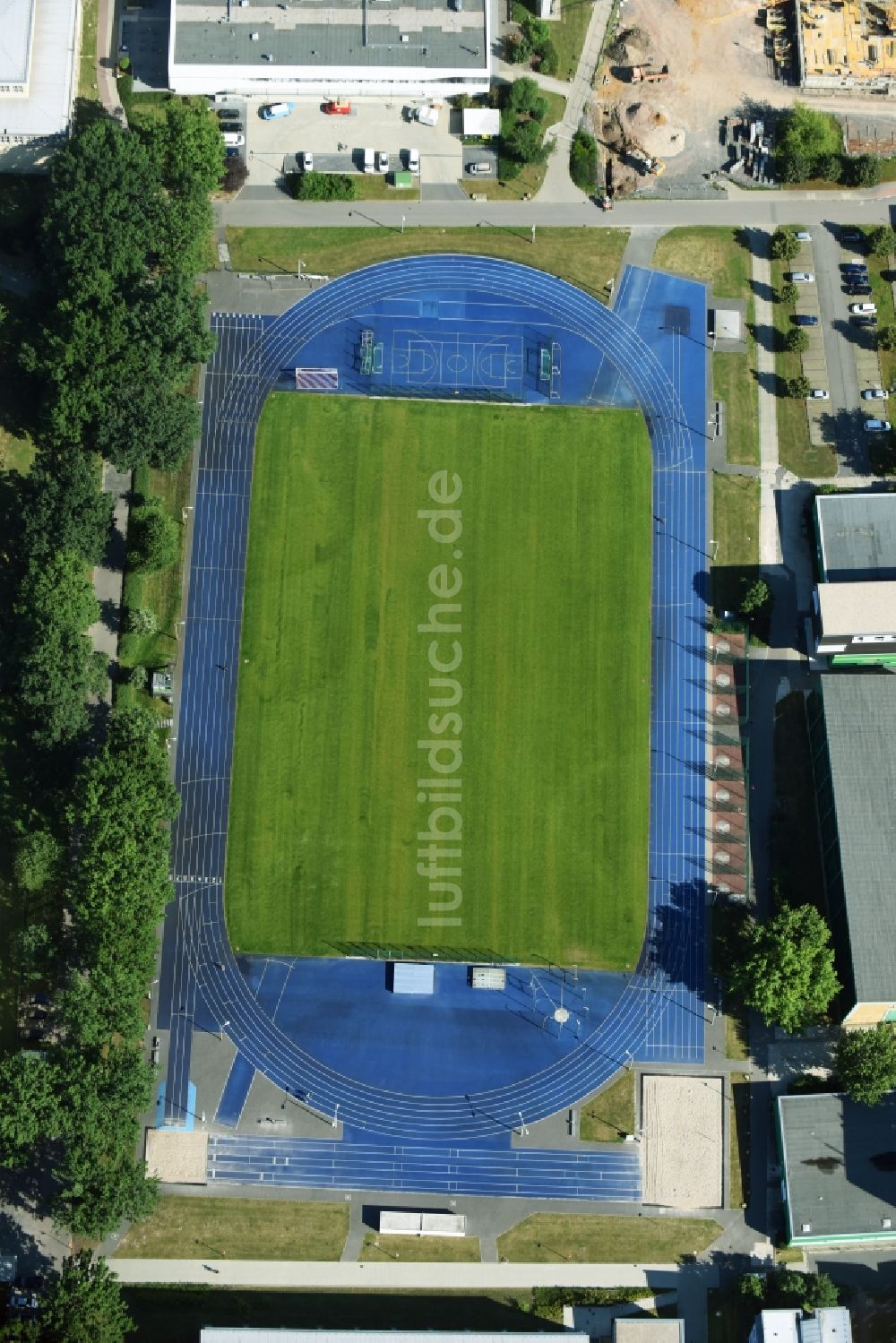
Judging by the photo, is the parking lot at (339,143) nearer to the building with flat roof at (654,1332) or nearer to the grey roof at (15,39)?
the grey roof at (15,39)

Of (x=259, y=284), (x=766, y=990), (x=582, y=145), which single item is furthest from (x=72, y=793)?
(x=582, y=145)

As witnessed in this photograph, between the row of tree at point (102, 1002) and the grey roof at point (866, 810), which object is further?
the grey roof at point (866, 810)

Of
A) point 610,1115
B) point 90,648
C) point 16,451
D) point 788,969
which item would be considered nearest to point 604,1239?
point 610,1115

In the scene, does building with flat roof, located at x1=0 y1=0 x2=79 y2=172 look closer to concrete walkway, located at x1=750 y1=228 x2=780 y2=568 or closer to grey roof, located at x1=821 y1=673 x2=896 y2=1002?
concrete walkway, located at x1=750 y1=228 x2=780 y2=568

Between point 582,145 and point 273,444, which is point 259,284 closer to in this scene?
point 273,444

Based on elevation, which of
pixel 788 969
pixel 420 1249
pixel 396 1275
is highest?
pixel 788 969

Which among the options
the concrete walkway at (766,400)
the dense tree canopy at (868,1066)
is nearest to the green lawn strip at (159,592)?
the concrete walkway at (766,400)

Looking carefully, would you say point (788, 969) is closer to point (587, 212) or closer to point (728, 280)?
point (728, 280)
